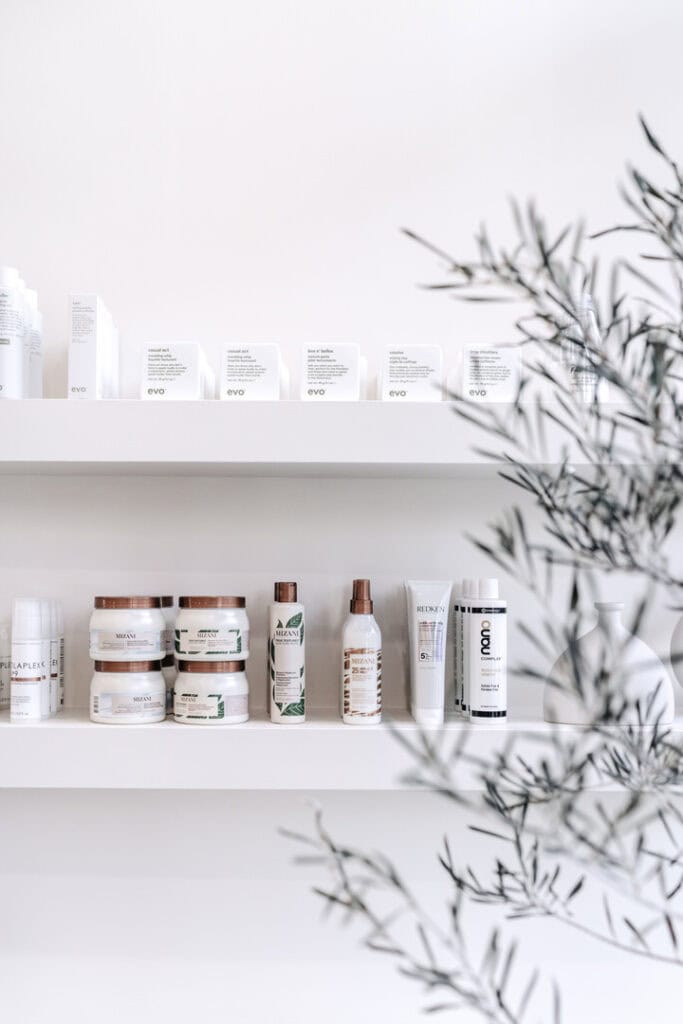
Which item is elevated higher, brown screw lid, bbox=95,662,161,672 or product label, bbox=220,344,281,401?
product label, bbox=220,344,281,401

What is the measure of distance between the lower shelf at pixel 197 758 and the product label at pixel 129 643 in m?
0.08

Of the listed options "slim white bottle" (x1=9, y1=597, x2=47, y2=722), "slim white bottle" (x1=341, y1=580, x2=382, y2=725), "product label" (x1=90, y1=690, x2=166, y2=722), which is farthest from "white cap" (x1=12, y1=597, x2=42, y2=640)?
"slim white bottle" (x1=341, y1=580, x2=382, y2=725)

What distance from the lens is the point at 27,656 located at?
3.18 feet

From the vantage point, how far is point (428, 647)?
97 cm

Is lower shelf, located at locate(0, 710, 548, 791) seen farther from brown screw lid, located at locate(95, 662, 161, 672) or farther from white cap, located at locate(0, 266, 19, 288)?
white cap, located at locate(0, 266, 19, 288)

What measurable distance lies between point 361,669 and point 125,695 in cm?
26

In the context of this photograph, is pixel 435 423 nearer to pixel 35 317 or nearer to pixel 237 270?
pixel 237 270

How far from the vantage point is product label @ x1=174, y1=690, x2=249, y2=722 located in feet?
3.12

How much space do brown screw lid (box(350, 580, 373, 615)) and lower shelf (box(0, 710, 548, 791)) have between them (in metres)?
0.13

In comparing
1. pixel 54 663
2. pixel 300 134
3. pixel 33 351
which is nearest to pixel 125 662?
pixel 54 663

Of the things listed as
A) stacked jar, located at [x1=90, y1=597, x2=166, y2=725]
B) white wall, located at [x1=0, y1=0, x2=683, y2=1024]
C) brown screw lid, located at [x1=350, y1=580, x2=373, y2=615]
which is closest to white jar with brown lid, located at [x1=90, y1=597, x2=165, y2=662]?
stacked jar, located at [x1=90, y1=597, x2=166, y2=725]

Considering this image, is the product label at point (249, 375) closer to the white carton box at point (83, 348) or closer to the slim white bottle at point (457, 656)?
the white carton box at point (83, 348)

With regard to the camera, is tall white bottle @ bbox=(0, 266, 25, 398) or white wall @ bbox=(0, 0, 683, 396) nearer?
tall white bottle @ bbox=(0, 266, 25, 398)

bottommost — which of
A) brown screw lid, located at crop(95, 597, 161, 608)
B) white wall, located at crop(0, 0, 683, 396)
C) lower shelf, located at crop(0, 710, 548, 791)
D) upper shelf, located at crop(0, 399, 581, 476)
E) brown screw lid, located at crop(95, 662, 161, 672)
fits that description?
lower shelf, located at crop(0, 710, 548, 791)
